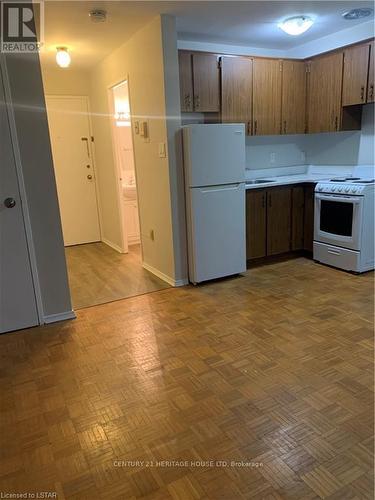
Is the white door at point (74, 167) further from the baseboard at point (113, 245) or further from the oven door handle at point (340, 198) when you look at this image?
the oven door handle at point (340, 198)

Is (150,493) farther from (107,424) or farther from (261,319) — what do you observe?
(261,319)

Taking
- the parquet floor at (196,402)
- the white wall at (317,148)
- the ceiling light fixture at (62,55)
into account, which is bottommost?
the parquet floor at (196,402)

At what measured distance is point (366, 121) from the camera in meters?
3.98

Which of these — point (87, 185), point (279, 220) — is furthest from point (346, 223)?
point (87, 185)

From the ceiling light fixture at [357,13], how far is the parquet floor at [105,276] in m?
2.95

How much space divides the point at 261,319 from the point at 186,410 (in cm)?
115

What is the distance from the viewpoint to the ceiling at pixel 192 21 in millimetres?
2885

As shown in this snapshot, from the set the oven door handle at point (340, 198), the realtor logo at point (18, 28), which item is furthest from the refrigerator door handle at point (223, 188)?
the realtor logo at point (18, 28)

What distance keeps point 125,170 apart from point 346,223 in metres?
3.15

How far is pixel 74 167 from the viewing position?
5.31 m

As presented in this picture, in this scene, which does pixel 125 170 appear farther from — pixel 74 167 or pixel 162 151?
pixel 162 151

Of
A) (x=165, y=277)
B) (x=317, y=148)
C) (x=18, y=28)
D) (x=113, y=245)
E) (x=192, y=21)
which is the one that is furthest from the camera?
(x=113, y=245)

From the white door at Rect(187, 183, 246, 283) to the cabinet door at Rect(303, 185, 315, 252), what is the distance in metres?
0.95

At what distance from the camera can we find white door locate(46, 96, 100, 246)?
5109mm
